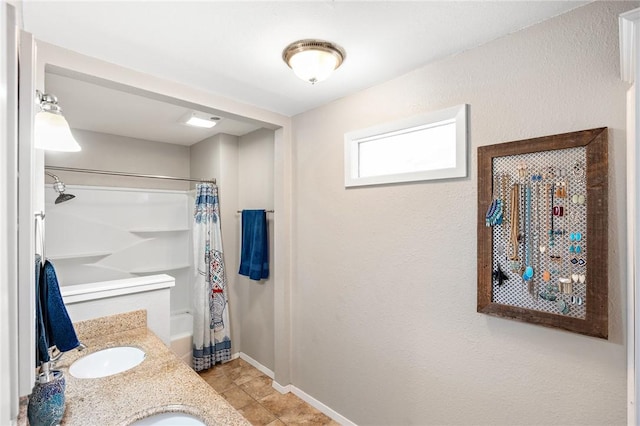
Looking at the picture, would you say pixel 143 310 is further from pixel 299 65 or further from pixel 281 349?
pixel 299 65

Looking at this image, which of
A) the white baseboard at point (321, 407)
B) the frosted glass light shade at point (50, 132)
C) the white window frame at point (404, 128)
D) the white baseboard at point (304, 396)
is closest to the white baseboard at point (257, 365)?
the white baseboard at point (304, 396)

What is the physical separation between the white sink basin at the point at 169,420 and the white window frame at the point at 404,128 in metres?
1.55

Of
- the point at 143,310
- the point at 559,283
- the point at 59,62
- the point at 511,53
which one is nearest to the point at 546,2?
the point at 511,53

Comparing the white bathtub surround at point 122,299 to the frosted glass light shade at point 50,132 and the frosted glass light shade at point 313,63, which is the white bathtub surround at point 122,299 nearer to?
the frosted glass light shade at point 50,132

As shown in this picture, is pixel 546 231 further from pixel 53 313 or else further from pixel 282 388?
pixel 282 388

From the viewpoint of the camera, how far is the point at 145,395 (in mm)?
1271

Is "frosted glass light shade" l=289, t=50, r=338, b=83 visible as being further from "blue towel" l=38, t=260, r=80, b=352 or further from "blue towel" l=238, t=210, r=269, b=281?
"blue towel" l=238, t=210, r=269, b=281

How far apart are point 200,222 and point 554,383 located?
9.93ft

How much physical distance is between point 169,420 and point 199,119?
2368mm

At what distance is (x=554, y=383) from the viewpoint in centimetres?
133

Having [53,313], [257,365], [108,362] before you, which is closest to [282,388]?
[257,365]

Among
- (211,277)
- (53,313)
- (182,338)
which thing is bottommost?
(182,338)

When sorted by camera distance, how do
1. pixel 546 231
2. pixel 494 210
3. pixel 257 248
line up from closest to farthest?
pixel 546 231, pixel 494 210, pixel 257 248

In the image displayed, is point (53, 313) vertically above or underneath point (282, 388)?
above
